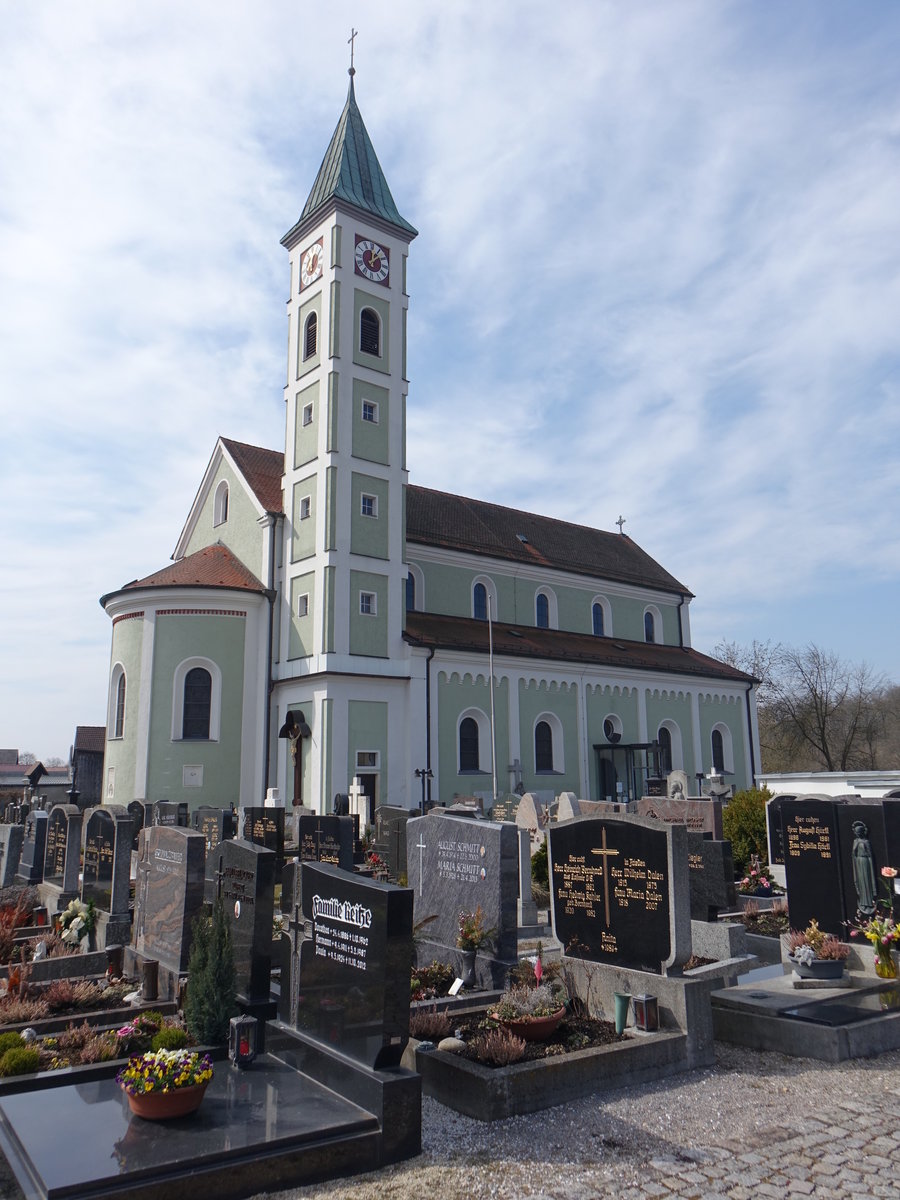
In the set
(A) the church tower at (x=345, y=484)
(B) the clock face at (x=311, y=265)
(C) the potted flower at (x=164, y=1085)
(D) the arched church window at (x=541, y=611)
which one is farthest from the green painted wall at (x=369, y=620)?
(C) the potted flower at (x=164, y=1085)

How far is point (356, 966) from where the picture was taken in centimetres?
581

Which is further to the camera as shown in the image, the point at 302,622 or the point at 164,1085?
the point at 302,622

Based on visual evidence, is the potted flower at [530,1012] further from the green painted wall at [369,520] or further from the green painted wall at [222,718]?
the green painted wall at [369,520]

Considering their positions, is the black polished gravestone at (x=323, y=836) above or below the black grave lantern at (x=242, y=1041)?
above

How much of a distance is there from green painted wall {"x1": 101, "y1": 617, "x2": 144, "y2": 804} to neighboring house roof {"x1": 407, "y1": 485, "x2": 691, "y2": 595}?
378 inches

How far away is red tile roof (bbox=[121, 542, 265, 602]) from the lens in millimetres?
27562

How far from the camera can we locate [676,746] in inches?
1383

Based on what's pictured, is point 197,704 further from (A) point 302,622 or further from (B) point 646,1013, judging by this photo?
(B) point 646,1013

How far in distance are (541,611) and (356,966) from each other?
30.3 m

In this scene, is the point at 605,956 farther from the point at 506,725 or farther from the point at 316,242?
the point at 316,242

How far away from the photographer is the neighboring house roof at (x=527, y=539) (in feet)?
111

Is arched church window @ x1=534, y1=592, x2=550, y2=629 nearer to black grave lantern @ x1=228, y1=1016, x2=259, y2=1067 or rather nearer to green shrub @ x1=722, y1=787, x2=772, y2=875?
green shrub @ x1=722, y1=787, x2=772, y2=875

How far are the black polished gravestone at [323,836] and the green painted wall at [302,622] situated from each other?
13144 mm

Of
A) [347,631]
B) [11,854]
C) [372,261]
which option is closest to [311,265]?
[372,261]
